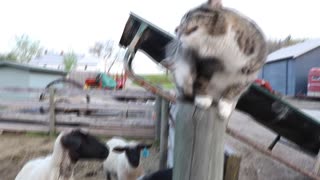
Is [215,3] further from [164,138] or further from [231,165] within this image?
[164,138]

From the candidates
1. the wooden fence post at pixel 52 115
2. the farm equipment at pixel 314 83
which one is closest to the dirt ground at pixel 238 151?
the wooden fence post at pixel 52 115

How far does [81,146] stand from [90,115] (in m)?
4.71

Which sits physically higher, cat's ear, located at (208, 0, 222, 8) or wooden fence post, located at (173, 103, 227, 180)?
cat's ear, located at (208, 0, 222, 8)

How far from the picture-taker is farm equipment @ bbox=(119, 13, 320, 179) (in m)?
2.66

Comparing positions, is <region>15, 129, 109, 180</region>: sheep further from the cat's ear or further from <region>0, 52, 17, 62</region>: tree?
Result: <region>0, 52, 17, 62</region>: tree

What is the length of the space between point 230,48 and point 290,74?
69.0ft

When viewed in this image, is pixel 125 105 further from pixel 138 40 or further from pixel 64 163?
pixel 138 40

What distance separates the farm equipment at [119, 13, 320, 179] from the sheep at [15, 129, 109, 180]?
43.8 inches

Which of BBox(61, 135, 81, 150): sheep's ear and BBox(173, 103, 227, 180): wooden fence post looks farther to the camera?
BBox(61, 135, 81, 150): sheep's ear

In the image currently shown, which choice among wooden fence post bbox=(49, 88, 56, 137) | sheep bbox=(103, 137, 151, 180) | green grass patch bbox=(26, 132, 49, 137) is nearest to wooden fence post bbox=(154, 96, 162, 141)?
sheep bbox=(103, 137, 151, 180)

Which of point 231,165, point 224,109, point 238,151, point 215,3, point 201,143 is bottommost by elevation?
point 238,151

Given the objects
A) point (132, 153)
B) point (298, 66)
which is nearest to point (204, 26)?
point (132, 153)

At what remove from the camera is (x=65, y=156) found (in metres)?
3.54

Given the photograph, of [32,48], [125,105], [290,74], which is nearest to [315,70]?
[290,74]
